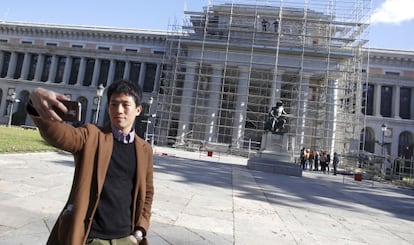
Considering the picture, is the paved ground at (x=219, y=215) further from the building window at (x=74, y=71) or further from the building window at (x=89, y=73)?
the building window at (x=74, y=71)

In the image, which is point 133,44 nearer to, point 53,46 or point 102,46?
point 102,46

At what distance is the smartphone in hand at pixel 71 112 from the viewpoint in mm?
1688

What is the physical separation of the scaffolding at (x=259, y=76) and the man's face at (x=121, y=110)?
3547cm

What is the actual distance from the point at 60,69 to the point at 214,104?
1362 inches

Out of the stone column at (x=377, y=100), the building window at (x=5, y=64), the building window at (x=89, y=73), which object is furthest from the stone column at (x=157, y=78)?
the stone column at (x=377, y=100)

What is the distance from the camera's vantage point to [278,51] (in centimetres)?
4044

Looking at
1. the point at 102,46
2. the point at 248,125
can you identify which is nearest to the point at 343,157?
the point at 248,125

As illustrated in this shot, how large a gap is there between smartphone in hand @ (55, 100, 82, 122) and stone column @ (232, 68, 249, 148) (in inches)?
1458

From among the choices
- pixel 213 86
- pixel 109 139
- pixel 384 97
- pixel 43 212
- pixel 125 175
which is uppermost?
pixel 384 97

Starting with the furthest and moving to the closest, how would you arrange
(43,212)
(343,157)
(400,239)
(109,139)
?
(343,157), (400,239), (43,212), (109,139)

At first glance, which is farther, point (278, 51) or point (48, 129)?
point (278, 51)

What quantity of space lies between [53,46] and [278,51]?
40090 millimetres

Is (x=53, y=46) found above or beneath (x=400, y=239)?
above

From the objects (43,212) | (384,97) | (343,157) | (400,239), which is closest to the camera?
(43,212)
